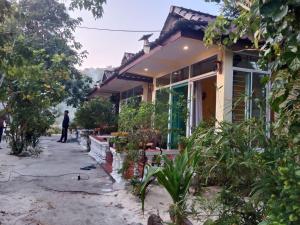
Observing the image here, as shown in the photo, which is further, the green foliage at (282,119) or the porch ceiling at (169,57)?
the porch ceiling at (169,57)

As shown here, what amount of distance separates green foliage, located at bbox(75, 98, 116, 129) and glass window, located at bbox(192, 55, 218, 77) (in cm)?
676

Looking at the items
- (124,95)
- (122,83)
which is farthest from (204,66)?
(124,95)

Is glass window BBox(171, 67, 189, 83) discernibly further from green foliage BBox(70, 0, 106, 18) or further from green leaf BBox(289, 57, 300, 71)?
green leaf BBox(289, 57, 300, 71)

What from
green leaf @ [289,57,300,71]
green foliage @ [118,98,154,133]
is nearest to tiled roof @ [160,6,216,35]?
green foliage @ [118,98,154,133]

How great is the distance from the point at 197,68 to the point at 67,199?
4560 millimetres

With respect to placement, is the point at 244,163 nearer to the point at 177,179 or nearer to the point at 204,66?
the point at 177,179

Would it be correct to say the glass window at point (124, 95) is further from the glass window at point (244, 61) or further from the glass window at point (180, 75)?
the glass window at point (244, 61)

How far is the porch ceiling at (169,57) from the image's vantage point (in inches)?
264

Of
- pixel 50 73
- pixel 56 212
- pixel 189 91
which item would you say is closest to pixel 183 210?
pixel 56 212

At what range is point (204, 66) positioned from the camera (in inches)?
300

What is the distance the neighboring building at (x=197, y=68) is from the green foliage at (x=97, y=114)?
3.87 meters

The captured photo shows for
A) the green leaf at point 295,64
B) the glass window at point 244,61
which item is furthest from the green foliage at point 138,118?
the green leaf at point 295,64

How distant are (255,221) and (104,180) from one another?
5301mm

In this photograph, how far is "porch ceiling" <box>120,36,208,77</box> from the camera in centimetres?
671
